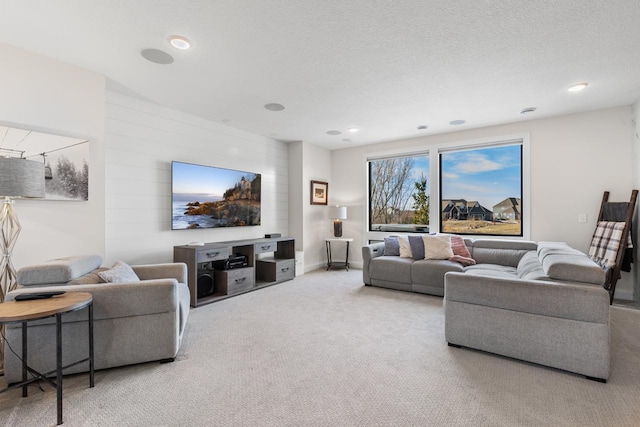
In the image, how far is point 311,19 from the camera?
86.3 inches

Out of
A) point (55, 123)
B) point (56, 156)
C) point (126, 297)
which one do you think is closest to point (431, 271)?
point (126, 297)

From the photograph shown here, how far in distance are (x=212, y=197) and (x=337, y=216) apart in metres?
2.46

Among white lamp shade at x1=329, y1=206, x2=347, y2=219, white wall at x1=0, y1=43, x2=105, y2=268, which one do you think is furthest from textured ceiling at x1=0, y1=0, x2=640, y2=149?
white lamp shade at x1=329, y1=206, x2=347, y2=219

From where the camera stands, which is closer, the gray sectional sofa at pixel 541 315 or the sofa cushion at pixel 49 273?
the gray sectional sofa at pixel 541 315

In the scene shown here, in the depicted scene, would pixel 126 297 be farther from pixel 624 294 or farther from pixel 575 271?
pixel 624 294

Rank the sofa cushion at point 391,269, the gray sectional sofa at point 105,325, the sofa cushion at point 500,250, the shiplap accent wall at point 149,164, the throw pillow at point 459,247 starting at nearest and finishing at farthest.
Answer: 1. the gray sectional sofa at point 105,325
2. the shiplap accent wall at point 149,164
3. the sofa cushion at point 500,250
4. the sofa cushion at point 391,269
5. the throw pillow at point 459,247

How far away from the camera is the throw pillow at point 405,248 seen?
4.71 metres

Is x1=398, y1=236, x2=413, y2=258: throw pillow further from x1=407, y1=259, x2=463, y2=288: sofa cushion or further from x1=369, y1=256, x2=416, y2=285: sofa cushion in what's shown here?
x1=407, y1=259, x2=463, y2=288: sofa cushion

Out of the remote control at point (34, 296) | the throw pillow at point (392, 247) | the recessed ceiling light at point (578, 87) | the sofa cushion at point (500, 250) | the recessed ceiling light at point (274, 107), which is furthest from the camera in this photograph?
the throw pillow at point (392, 247)

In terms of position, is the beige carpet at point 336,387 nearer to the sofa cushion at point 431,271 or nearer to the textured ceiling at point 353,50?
the sofa cushion at point 431,271

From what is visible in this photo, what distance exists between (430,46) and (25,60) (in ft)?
11.4

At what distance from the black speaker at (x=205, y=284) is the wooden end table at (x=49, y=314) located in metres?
1.92

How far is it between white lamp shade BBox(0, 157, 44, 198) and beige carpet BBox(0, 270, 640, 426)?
1274 millimetres

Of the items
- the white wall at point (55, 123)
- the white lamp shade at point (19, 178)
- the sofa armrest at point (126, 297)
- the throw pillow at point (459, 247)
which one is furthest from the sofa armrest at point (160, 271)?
the throw pillow at point (459, 247)
